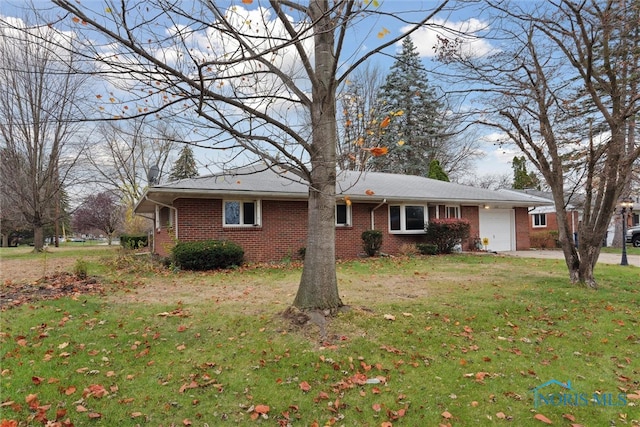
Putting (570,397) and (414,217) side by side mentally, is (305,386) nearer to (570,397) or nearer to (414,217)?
(570,397)

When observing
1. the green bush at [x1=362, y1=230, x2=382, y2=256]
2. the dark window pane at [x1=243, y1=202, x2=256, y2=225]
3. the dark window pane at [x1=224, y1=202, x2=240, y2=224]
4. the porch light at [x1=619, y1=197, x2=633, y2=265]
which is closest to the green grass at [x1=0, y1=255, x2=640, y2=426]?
the dark window pane at [x1=224, y1=202, x2=240, y2=224]

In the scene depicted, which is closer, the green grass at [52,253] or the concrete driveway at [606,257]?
the concrete driveway at [606,257]

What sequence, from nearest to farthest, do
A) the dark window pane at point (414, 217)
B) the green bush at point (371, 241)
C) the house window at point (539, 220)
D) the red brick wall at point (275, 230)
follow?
1. the red brick wall at point (275, 230)
2. the green bush at point (371, 241)
3. the dark window pane at point (414, 217)
4. the house window at point (539, 220)

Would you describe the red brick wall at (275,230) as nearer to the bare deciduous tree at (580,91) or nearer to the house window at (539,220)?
the bare deciduous tree at (580,91)

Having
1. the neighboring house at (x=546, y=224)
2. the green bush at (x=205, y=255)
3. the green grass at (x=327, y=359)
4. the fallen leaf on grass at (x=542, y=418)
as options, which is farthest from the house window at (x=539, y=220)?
the fallen leaf on grass at (x=542, y=418)

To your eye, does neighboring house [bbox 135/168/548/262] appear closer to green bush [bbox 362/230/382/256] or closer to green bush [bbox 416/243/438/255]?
green bush [bbox 362/230/382/256]

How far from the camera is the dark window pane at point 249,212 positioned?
12.7 metres

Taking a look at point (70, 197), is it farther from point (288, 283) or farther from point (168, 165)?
point (288, 283)

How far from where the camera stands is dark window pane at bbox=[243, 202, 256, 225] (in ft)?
41.8

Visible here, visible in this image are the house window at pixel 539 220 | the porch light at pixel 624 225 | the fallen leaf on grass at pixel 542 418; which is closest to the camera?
the fallen leaf on grass at pixel 542 418

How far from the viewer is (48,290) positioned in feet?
24.1

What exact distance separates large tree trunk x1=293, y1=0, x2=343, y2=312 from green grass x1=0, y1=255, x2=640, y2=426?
1.57ft

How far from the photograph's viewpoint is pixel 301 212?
13492 millimetres

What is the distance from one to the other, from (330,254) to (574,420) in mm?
3069
